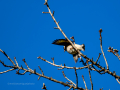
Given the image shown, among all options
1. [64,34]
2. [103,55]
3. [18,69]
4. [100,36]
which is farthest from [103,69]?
[18,69]

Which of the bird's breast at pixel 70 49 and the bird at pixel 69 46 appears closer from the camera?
the bird at pixel 69 46

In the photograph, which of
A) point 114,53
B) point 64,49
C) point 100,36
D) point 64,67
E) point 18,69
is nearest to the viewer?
point 100,36

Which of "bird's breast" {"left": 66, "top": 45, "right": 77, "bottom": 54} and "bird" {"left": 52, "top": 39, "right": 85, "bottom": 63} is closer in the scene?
"bird" {"left": 52, "top": 39, "right": 85, "bottom": 63}

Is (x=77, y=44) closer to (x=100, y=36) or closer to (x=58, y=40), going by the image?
(x=58, y=40)

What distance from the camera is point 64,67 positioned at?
185 inches

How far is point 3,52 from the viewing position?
12.2ft

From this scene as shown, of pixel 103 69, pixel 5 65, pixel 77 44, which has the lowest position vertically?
pixel 5 65

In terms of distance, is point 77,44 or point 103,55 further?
point 77,44

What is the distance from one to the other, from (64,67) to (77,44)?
113cm

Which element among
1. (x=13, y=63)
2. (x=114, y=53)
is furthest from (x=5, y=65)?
(x=114, y=53)

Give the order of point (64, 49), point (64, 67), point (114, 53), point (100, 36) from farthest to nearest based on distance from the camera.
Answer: point (64, 49) → point (114, 53) → point (64, 67) → point (100, 36)

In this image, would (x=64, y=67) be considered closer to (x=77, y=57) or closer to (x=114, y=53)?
(x=77, y=57)

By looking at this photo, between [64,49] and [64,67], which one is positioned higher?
[64,49]

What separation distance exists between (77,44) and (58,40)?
0.87 metres
